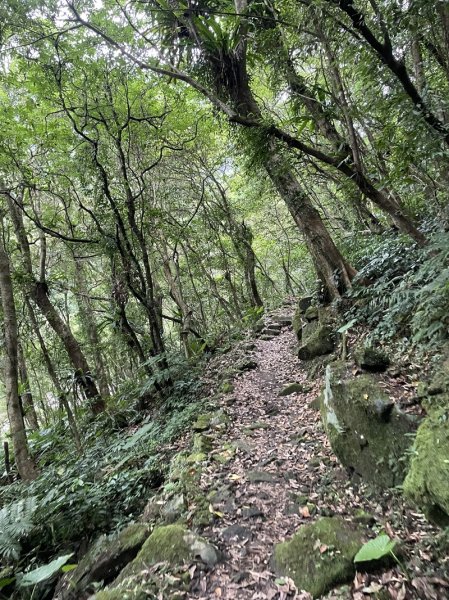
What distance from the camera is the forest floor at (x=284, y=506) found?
228 centimetres

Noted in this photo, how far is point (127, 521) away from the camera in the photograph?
3686 millimetres

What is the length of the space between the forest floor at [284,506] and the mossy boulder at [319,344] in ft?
1.95

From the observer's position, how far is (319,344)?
590 cm

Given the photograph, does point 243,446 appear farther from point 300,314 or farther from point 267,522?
point 300,314

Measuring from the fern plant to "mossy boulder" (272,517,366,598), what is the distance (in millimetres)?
2395

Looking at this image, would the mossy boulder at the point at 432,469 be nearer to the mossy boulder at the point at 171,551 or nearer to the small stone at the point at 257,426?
the mossy boulder at the point at 171,551

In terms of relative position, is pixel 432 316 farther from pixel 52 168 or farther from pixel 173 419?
pixel 52 168

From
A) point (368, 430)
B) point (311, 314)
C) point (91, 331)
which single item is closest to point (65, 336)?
point (91, 331)

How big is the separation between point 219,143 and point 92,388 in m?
9.64

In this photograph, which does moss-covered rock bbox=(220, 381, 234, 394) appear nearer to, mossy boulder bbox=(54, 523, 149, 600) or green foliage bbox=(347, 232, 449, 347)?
green foliage bbox=(347, 232, 449, 347)

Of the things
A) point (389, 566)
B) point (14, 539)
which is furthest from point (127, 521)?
point (389, 566)

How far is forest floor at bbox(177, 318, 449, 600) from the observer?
228 centimetres

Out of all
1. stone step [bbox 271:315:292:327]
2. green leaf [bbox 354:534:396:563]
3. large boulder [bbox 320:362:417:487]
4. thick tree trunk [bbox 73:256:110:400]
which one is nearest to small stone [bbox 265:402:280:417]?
large boulder [bbox 320:362:417:487]

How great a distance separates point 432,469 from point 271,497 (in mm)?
1601
